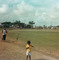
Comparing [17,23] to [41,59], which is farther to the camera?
[17,23]

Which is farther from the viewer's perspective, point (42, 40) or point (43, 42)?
point (42, 40)

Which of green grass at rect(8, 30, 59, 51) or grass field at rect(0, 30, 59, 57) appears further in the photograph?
green grass at rect(8, 30, 59, 51)

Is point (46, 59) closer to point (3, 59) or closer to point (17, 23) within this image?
point (3, 59)

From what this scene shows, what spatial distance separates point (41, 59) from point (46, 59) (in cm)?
32

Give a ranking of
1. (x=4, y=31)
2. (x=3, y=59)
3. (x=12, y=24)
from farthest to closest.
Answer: (x=12, y=24) → (x=4, y=31) → (x=3, y=59)

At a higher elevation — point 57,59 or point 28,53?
point 28,53

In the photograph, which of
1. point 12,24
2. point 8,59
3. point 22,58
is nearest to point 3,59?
point 8,59

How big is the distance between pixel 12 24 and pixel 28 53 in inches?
4514

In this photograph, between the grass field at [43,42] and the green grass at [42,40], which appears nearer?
the grass field at [43,42]

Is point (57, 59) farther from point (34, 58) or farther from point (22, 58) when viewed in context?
point (22, 58)

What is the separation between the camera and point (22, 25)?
124 meters

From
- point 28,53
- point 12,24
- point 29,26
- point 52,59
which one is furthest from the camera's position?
point 29,26

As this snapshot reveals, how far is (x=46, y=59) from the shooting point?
8.41m

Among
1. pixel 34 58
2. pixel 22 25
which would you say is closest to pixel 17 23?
pixel 22 25
